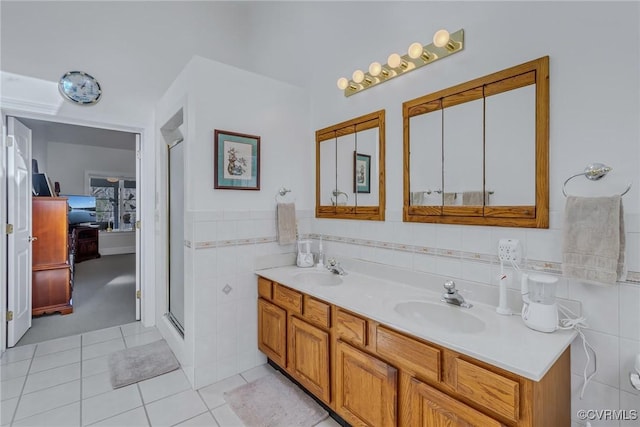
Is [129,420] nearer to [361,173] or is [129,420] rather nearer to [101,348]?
[101,348]

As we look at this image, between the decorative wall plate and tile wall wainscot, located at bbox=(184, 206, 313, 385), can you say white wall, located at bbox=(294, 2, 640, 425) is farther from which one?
Result: the decorative wall plate

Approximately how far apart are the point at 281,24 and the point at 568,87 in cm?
265

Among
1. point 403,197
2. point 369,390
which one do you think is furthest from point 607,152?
point 369,390

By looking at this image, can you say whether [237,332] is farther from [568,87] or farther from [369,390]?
[568,87]

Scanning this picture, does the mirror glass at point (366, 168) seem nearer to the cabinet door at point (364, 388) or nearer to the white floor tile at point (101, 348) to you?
the cabinet door at point (364, 388)

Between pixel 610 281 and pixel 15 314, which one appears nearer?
pixel 610 281

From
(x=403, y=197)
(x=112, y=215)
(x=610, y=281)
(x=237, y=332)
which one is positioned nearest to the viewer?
(x=610, y=281)

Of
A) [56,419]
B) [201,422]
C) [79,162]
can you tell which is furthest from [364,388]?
[79,162]

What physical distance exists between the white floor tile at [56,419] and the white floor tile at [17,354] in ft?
3.42

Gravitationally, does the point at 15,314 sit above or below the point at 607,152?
below

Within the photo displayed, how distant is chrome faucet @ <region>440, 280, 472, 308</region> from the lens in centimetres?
159

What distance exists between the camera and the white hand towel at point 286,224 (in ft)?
8.34

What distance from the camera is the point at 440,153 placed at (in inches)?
72.1

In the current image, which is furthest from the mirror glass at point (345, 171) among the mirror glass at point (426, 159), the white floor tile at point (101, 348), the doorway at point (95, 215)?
the white floor tile at point (101, 348)
